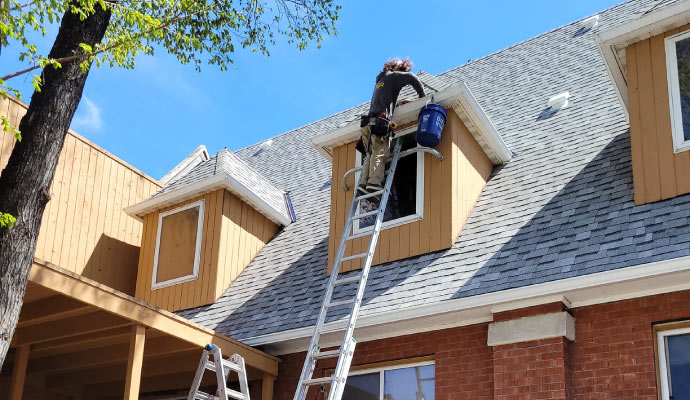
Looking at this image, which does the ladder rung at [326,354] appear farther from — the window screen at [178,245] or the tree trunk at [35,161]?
the window screen at [178,245]

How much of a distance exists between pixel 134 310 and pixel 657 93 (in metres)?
5.66

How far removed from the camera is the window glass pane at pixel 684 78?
861cm

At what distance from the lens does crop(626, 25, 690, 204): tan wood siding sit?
8383mm

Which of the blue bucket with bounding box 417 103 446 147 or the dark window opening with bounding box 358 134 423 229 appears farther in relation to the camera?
the dark window opening with bounding box 358 134 423 229

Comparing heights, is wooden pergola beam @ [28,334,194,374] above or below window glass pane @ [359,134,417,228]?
below

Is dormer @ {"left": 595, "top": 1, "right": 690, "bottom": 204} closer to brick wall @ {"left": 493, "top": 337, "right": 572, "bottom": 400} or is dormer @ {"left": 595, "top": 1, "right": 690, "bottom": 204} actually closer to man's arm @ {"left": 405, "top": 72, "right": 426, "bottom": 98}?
brick wall @ {"left": 493, "top": 337, "right": 572, "bottom": 400}

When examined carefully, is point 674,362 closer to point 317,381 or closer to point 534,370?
point 534,370

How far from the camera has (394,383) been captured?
9141 millimetres

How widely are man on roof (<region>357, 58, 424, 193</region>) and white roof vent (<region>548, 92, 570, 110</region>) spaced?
2.47 metres

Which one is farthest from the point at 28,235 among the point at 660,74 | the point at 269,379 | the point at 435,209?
the point at 660,74

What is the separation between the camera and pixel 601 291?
7.87 meters

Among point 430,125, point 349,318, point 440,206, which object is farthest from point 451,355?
point 430,125

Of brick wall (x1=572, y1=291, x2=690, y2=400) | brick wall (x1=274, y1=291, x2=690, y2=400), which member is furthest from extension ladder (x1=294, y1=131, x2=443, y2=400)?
brick wall (x1=572, y1=291, x2=690, y2=400)

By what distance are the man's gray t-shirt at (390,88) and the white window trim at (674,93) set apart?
281cm
